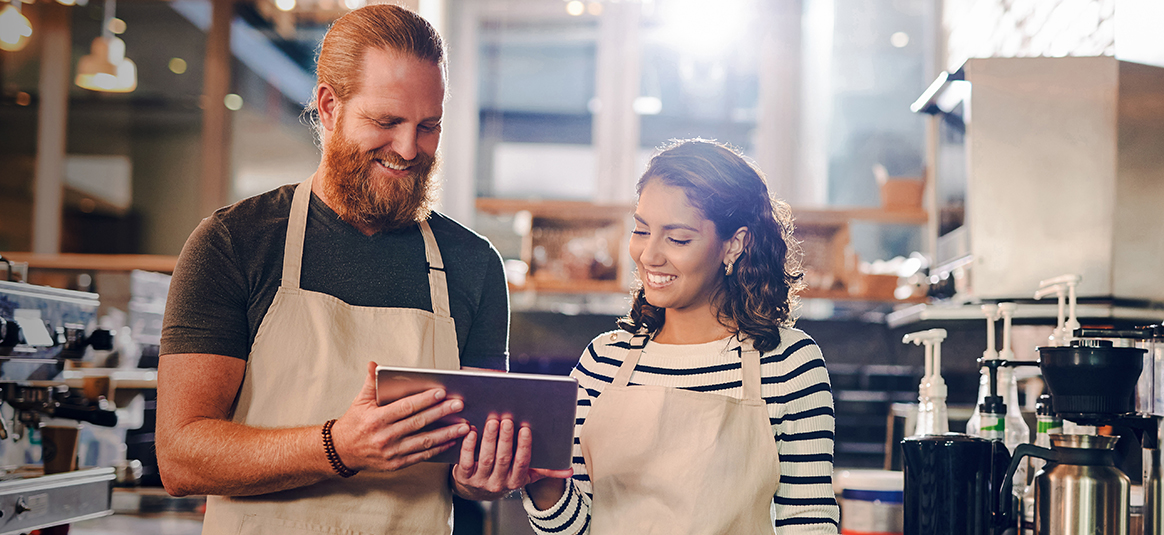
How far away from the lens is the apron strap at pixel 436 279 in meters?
1.59

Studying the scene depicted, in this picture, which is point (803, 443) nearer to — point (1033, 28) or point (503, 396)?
point (503, 396)

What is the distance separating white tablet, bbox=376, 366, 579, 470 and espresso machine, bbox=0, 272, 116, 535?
40.6 inches

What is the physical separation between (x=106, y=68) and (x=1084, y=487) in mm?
5353

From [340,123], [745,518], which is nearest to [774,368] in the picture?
[745,518]

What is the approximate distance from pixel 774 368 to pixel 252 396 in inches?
34.0

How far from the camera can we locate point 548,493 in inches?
58.4

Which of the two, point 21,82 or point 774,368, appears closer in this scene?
point 774,368

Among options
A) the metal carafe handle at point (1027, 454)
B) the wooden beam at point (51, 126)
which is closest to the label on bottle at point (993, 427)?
the metal carafe handle at point (1027, 454)

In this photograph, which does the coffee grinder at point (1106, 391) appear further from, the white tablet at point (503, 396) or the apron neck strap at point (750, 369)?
the white tablet at point (503, 396)

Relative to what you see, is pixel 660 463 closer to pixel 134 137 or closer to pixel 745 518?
pixel 745 518

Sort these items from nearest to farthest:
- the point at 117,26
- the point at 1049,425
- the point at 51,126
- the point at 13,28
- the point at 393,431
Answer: the point at 393,431
the point at 1049,425
the point at 13,28
the point at 51,126
the point at 117,26

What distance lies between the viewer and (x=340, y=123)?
1541mm

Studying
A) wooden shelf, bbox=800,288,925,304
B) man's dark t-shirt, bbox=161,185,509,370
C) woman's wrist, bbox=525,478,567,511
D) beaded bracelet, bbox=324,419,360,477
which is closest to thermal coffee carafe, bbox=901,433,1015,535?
woman's wrist, bbox=525,478,567,511

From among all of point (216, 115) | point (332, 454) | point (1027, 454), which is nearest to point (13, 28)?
point (216, 115)
